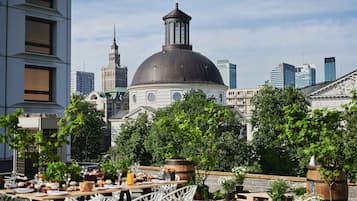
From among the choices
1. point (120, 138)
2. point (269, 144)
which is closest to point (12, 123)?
point (269, 144)

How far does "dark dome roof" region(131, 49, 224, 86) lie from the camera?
85938 millimetres

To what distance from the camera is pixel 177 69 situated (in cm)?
8638

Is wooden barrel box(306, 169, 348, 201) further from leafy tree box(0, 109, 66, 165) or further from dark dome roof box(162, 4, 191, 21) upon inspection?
dark dome roof box(162, 4, 191, 21)

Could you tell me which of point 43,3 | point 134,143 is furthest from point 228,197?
point 134,143

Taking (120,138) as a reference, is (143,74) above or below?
above

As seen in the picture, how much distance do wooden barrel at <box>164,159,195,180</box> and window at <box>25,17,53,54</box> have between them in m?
11.0

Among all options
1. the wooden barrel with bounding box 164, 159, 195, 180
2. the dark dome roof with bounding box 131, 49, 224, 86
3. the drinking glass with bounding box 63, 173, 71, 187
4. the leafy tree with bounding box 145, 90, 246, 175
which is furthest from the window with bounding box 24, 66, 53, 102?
the dark dome roof with bounding box 131, 49, 224, 86

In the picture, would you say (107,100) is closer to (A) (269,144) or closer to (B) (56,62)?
(A) (269,144)

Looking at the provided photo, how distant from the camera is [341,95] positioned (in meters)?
65.9

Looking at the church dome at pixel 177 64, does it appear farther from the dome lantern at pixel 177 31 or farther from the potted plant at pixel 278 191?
the potted plant at pixel 278 191

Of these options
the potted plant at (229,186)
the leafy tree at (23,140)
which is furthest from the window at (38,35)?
the potted plant at (229,186)

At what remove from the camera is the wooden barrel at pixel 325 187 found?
478 inches

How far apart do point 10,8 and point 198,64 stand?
217 feet

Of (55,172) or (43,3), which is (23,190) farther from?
(43,3)
